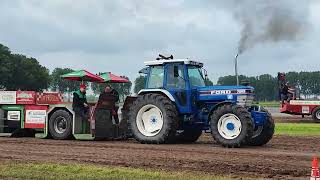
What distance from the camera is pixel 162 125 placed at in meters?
14.8

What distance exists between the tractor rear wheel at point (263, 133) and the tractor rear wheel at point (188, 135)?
5.74 feet

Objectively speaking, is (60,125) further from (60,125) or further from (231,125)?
(231,125)

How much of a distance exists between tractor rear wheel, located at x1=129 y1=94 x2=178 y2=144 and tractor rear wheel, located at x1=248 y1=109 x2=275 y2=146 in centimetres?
217

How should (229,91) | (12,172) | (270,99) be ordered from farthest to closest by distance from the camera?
1. (270,99)
2. (229,91)
3. (12,172)

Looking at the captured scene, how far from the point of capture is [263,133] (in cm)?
1462

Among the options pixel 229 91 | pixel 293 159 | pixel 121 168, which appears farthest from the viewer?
pixel 229 91

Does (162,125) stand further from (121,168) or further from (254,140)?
(121,168)

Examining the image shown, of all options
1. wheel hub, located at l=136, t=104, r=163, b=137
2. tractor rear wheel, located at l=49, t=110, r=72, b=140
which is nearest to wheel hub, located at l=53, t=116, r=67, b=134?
tractor rear wheel, located at l=49, t=110, r=72, b=140

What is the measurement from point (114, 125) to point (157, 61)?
2.71 m

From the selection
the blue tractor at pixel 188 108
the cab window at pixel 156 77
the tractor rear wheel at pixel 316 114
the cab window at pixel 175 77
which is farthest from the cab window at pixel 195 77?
the tractor rear wheel at pixel 316 114

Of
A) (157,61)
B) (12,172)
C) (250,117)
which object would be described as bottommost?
(12,172)

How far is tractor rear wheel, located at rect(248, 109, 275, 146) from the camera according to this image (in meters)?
14.5

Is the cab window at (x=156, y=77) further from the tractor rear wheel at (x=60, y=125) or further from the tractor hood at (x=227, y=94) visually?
the tractor rear wheel at (x=60, y=125)

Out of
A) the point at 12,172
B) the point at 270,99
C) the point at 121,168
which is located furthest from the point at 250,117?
the point at 270,99
